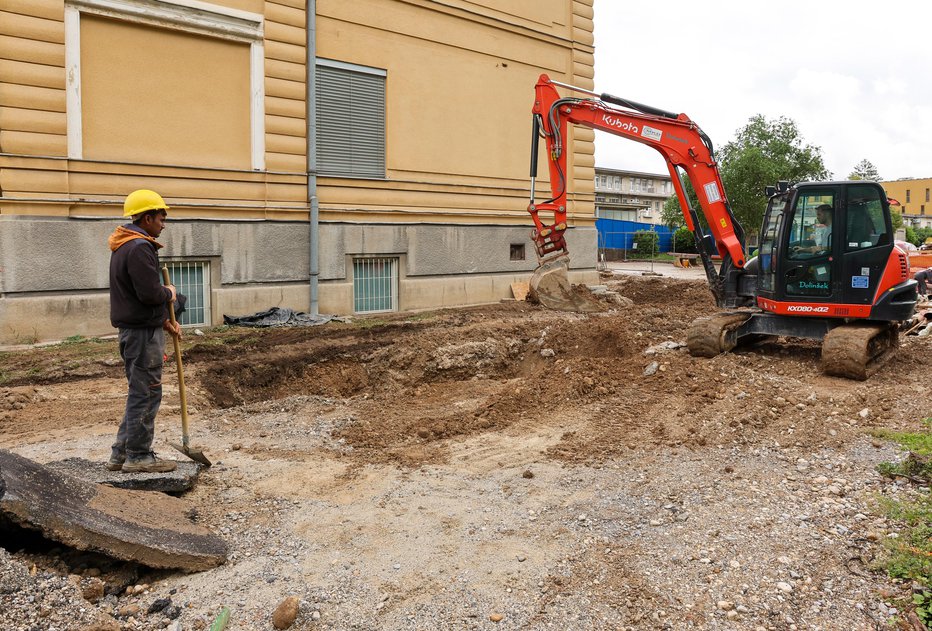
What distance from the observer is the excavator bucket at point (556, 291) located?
14.9 meters

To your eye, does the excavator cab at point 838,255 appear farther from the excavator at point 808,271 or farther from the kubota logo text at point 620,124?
the kubota logo text at point 620,124

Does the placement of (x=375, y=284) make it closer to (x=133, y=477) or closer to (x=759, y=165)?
(x=133, y=477)

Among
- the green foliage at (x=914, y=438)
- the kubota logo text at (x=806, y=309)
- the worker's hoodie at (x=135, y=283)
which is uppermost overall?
the worker's hoodie at (x=135, y=283)

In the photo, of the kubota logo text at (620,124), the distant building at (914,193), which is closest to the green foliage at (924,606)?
the kubota logo text at (620,124)

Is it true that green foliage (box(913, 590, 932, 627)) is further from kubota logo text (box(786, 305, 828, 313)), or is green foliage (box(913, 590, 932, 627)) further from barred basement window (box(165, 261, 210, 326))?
barred basement window (box(165, 261, 210, 326))

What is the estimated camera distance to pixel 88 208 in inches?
446

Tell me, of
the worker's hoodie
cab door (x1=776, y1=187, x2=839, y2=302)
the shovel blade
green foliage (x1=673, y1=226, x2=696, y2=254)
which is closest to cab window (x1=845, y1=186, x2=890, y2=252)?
cab door (x1=776, y1=187, x2=839, y2=302)

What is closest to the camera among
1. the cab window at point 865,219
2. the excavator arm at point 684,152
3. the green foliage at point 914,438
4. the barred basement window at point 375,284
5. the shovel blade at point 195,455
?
the shovel blade at point 195,455

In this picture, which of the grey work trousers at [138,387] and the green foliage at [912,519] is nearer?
the green foliage at [912,519]

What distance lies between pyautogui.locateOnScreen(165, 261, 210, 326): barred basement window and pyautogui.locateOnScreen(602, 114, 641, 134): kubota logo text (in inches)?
291

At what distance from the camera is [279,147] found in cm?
1345

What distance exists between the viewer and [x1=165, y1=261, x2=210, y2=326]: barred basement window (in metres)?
12.4

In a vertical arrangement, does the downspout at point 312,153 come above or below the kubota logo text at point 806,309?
above

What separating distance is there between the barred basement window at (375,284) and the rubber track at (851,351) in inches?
345
